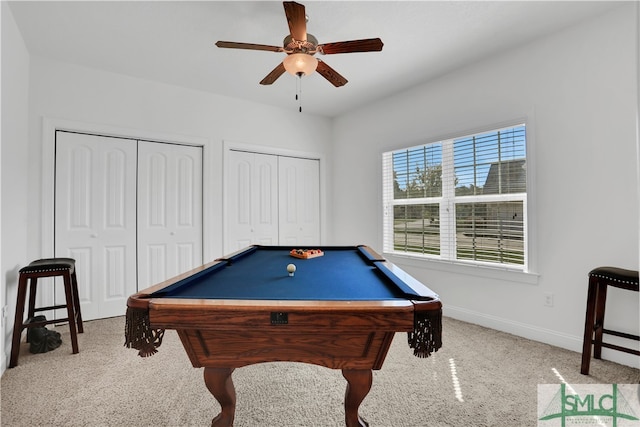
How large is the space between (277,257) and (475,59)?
2.70 meters

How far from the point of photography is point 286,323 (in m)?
1.14

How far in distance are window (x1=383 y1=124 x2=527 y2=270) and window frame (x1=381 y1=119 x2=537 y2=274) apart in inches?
0.4

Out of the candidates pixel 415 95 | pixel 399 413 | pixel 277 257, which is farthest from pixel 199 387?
pixel 415 95

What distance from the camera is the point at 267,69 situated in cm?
329

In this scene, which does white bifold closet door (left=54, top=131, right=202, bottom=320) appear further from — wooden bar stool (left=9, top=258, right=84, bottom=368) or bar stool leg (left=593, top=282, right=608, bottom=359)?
bar stool leg (left=593, top=282, right=608, bottom=359)

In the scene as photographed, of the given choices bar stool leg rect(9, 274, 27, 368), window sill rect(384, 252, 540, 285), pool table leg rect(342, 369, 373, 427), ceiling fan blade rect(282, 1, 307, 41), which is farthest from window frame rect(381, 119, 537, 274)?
bar stool leg rect(9, 274, 27, 368)

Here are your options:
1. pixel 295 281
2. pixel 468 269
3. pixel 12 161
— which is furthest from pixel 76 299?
pixel 468 269

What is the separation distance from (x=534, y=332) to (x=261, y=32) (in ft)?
11.3

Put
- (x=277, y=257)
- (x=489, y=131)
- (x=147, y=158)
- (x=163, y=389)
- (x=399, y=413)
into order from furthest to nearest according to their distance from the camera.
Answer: (x=147, y=158) → (x=489, y=131) → (x=277, y=257) → (x=163, y=389) → (x=399, y=413)

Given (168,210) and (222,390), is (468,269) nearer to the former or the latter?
(222,390)

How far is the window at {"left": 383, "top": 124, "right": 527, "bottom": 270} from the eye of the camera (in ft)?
9.55

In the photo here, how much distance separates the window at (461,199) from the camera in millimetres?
2912

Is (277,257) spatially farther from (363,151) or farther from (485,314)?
(363,151)

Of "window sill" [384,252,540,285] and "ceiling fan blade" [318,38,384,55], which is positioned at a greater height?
"ceiling fan blade" [318,38,384,55]
